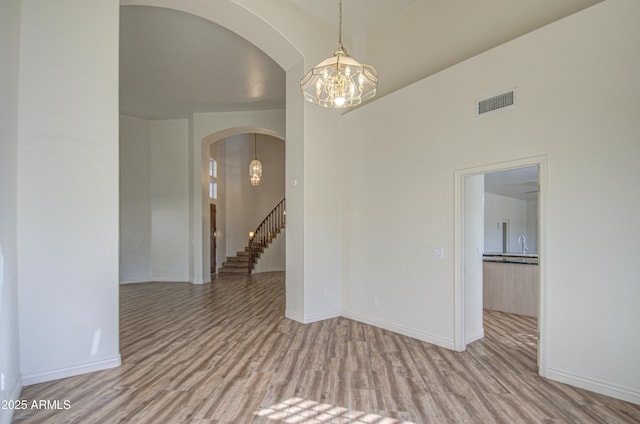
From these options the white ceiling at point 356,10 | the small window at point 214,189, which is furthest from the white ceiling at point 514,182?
the small window at point 214,189

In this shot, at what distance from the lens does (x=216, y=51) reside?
575cm

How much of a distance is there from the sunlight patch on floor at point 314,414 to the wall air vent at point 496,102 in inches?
132

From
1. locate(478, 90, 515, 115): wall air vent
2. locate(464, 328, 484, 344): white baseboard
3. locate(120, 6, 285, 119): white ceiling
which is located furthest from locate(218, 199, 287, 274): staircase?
locate(478, 90, 515, 115): wall air vent

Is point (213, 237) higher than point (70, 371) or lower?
higher

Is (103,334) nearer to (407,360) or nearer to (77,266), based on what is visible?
(77,266)

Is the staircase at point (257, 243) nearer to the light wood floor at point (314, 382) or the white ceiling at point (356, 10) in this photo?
the light wood floor at point (314, 382)

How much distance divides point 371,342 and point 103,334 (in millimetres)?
3163

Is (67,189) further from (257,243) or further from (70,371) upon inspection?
(257,243)

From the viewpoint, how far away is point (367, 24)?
219 inches

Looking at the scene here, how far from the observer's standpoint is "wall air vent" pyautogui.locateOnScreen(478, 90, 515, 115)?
3.54 metres

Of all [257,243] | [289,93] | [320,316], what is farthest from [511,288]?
[257,243]

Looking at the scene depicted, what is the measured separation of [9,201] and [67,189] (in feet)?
1.71

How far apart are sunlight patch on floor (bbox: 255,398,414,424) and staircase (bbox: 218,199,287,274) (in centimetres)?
867

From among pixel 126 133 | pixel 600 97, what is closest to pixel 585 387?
pixel 600 97
